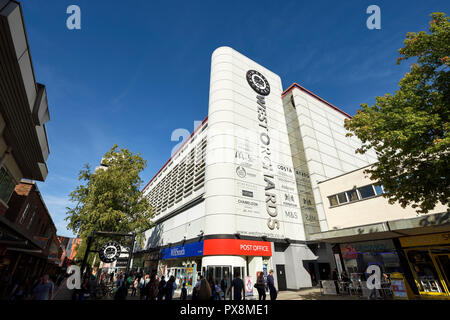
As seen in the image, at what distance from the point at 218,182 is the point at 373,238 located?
13.6 meters

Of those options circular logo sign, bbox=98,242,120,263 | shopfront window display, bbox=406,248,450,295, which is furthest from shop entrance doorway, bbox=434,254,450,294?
circular logo sign, bbox=98,242,120,263

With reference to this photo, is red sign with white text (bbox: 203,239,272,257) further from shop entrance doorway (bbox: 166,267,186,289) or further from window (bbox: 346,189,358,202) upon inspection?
window (bbox: 346,189,358,202)

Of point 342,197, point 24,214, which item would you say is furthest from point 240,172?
point 24,214

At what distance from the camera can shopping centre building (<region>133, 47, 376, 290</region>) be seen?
19083 mm

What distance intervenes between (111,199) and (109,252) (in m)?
10.2

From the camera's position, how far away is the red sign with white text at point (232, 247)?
17.4 meters

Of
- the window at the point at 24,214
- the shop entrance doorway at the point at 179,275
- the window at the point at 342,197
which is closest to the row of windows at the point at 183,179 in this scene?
the shop entrance doorway at the point at 179,275

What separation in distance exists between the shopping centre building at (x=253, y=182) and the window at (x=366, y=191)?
4.23 metres

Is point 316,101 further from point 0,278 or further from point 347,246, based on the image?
point 0,278

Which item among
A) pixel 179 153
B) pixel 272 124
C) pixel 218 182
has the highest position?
pixel 179 153

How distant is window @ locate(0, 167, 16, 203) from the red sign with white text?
44.7 ft

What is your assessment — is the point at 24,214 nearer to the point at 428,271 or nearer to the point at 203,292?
the point at 203,292

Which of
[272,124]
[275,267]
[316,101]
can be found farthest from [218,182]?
[316,101]

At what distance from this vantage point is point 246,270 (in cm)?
1830
